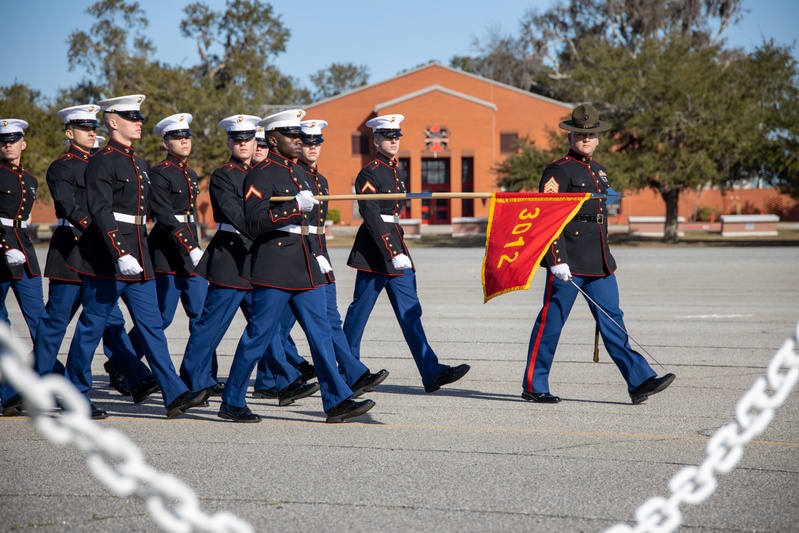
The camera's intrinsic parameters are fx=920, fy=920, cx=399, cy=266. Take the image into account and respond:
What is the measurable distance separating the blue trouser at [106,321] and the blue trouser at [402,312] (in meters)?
1.63

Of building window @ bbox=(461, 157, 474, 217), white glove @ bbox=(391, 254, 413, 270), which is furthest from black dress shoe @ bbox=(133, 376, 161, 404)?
building window @ bbox=(461, 157, 474, 217)

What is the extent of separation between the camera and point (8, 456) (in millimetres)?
5332

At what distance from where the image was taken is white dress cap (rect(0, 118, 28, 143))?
736cm

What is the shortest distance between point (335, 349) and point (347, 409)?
2.79 feet

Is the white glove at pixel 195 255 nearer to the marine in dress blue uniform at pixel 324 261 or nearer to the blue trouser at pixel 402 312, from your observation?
the marine in dress blue uniform at pixel 324 261

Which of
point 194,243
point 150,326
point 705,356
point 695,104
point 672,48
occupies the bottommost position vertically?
point 705,356

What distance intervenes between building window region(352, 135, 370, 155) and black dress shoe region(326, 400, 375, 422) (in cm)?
5031

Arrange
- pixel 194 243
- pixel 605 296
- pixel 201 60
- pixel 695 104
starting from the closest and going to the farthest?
1. pixel 605 296
2. pixel 194 243
3. pixel 695 104
4. pixel 201 60

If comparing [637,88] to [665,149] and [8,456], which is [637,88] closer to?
[665,149]

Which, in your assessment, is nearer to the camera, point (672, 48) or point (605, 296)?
point (605, 296)

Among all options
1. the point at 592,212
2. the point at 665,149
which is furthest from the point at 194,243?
the point at 665,149

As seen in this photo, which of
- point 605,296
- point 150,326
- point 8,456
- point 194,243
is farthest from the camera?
point 194,243

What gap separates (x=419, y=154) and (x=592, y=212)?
48399 mm

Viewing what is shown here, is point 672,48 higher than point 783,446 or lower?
higher
